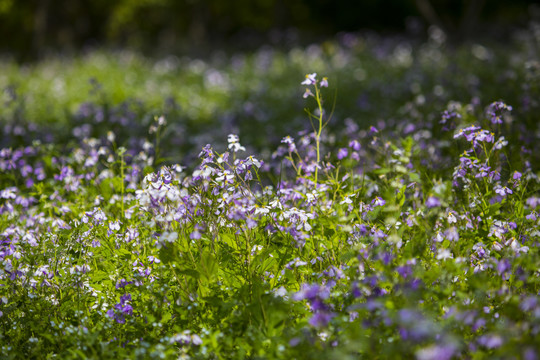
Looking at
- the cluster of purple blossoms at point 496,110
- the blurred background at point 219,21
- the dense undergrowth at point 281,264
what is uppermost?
the blurred background at point 219,21

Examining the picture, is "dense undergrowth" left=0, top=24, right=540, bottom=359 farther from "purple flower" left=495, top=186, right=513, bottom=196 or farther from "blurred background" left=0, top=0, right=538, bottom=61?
"blurred background" left=0, top=0, right=538, bottom=61

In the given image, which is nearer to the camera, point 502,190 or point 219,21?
point 502,190

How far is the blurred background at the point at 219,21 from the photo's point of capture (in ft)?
65.1

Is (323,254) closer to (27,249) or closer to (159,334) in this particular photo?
(159,334)

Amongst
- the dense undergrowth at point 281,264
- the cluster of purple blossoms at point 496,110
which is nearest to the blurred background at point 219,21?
the cluster of purple blossoms at point 496,110

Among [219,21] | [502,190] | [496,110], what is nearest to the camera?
[502,190]

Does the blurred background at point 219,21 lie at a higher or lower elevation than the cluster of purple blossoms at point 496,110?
higher

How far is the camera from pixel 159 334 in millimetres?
2967

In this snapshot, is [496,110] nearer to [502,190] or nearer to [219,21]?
[502,190]

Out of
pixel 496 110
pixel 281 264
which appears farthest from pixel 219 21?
pixel 281 264

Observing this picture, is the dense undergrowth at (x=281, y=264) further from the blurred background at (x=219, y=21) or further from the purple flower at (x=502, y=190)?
the blurred background at (x=219, y=21)

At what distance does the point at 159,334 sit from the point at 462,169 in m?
2.39

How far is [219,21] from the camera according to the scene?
31938mm

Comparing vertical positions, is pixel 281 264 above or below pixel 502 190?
below
